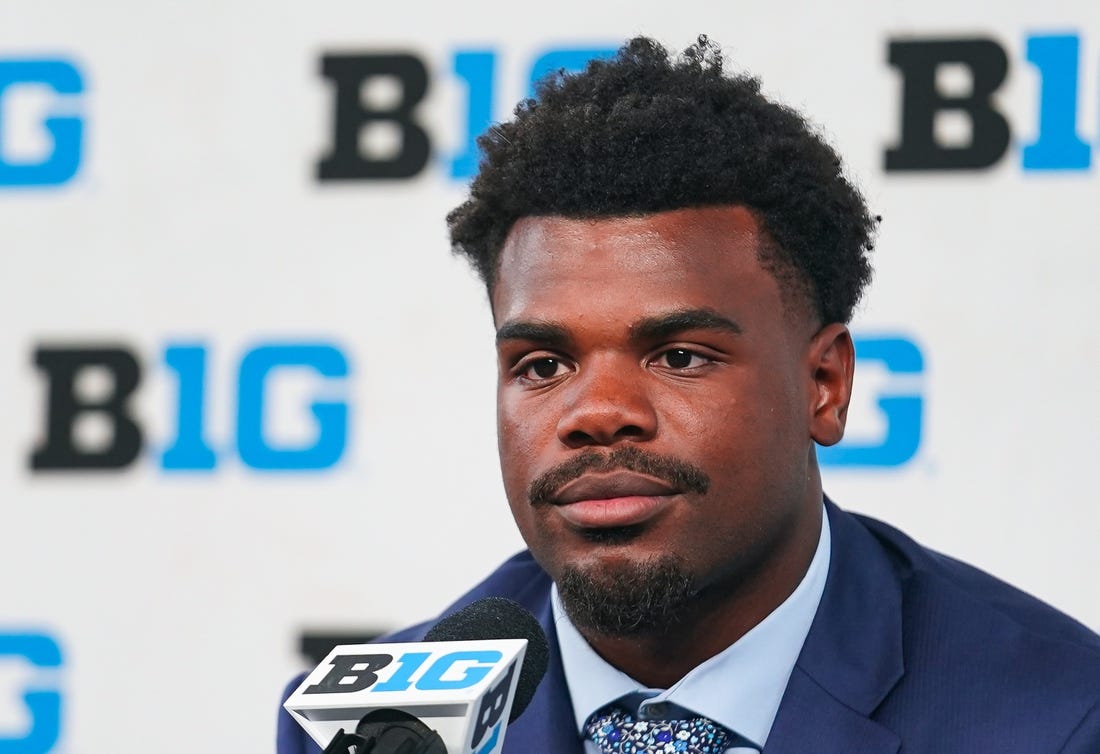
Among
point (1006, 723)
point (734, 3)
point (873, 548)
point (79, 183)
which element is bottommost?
point (1006, 723)

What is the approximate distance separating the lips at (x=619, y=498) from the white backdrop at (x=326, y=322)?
1.01 meters

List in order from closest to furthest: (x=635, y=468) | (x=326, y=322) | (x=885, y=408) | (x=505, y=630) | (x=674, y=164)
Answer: (x=505, y=630)
(x=635, y=468)
(x=674, y=164)
(x=885, y=408)
(x=326, y=322)

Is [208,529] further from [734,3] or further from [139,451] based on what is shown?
[734,3]

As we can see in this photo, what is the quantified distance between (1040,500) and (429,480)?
1.07 metres

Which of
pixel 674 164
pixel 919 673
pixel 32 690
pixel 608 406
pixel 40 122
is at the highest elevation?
pixel 40 122

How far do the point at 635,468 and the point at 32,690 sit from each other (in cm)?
171

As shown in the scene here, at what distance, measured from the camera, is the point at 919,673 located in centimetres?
190

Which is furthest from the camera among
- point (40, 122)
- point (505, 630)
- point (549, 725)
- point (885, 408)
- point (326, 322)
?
point (40, 122)

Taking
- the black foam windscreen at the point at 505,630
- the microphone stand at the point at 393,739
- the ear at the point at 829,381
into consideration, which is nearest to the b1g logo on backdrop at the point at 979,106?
the ear at the point at 829,381

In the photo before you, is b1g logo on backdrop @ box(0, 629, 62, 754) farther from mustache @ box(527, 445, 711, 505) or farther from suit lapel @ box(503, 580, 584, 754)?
mustache @ box(527, 445, 711, 505)

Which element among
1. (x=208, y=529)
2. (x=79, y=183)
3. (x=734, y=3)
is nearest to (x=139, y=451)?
(x=208, y=529)

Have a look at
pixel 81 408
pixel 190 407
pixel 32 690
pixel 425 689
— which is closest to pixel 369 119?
pixel 190 407

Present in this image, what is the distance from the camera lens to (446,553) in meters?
2.86

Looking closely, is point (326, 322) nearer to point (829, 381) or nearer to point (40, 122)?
point (40, 122)
